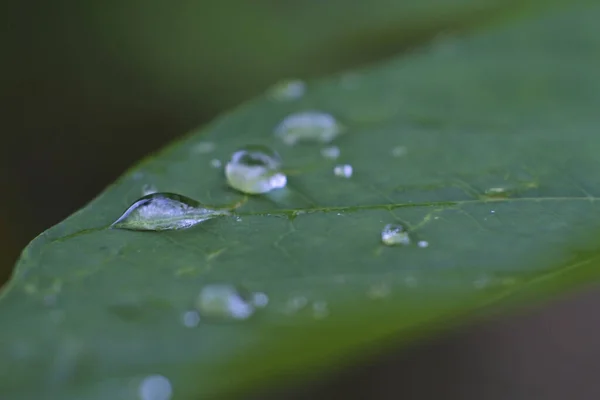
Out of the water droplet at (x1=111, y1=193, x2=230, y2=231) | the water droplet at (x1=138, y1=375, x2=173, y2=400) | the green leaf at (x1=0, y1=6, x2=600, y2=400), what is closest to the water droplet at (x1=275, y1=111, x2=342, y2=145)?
the green leaf at (x1=0, y1=6, x2=600, y2=400)

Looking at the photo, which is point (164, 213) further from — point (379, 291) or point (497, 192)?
point (497, 192)

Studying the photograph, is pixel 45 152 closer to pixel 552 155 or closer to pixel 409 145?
pixel 409 145

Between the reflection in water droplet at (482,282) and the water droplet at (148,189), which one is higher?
the water droplet at (148,189)

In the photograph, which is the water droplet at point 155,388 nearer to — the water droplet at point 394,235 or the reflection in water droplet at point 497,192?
the water droplet at point 394,235

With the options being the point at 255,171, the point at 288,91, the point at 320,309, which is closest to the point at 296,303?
the point at 320,309

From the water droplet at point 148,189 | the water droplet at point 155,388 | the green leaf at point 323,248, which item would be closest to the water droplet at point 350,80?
the green leaf at point 323,248

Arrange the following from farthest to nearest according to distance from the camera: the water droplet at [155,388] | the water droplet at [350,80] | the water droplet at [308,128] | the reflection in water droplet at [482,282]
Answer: the water droplet at [350,80], the water droplet at [308,128], the reflection in water droplet at [482,282], the water droplet at [155,388]

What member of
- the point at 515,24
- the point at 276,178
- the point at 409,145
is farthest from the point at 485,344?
the point at 276,178
